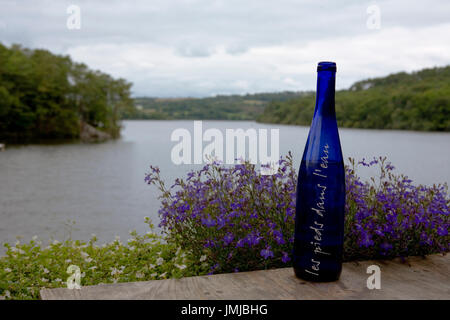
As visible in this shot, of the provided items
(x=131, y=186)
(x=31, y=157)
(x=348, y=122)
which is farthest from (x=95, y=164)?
(x=348, y=122)

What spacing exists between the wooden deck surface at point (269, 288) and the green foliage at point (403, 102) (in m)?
31.7

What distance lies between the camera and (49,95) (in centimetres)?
4041

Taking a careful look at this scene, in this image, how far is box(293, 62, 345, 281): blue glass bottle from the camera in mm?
1450

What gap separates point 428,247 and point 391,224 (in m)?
0.28

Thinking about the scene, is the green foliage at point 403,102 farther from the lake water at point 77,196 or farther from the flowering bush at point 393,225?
the flowering bush at point 393,225

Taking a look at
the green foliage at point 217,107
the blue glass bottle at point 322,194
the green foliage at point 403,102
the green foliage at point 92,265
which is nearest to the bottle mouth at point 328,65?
the blue glass bottle at point 322,194

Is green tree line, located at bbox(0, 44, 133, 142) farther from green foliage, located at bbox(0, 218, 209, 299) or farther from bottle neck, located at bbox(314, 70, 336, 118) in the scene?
bottle neck, located at bbox(314, 70, 336, 118)

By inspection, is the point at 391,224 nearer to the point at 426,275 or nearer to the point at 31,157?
the point at 426,275

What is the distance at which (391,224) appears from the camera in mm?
2350

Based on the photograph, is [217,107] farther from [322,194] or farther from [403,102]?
[322,194]

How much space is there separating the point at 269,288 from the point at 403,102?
47026mm

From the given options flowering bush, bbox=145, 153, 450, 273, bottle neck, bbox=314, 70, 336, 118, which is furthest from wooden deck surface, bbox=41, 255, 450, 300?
bottle neck, bbox=314, 70, 336, 118

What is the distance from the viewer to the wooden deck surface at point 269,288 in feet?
4.54

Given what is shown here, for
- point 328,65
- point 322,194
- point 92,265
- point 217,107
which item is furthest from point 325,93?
point 217,107
